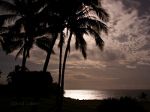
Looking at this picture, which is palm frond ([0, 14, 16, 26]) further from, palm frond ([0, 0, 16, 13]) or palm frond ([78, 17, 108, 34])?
palm frond ([78, 17, 108, 34])

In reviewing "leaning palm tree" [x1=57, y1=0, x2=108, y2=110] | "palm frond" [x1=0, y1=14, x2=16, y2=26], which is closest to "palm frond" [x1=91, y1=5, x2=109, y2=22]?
"leaning palm tree" [x1=57, y1=0, x2=108, y2=110]

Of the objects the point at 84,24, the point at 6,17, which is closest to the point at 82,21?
the point at 84,24

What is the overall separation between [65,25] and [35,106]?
764cm

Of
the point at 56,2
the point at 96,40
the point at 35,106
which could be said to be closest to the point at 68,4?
the point at 56,2

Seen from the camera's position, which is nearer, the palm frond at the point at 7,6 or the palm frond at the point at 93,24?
the palm frond at the point at 93,24

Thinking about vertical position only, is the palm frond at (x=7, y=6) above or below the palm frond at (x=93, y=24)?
above

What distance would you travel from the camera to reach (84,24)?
30.6m

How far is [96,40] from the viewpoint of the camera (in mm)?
31125

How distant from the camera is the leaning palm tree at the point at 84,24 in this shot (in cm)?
3045

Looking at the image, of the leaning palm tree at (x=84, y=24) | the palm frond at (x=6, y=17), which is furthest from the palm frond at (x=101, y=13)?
the palm frond at (x=6, y=17)

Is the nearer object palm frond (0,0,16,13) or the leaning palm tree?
the leaning palm tree

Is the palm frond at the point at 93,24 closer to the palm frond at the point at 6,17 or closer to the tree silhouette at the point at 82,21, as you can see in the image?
the tree silhouette at the point at 82,21

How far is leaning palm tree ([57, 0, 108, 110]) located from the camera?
3045 centimetres

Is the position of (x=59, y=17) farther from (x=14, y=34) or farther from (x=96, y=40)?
(x=14, y=34)
